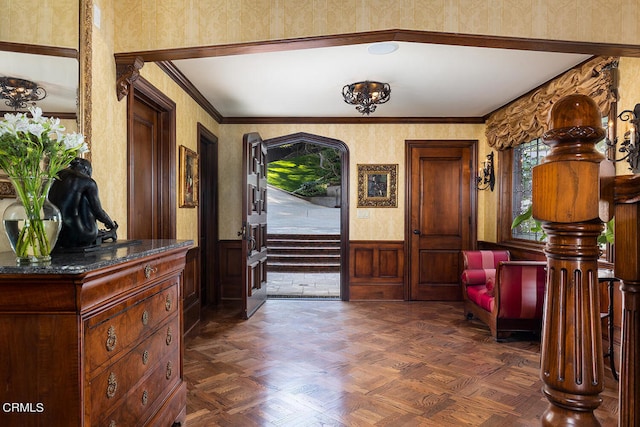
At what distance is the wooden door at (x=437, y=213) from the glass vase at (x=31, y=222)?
189 inches

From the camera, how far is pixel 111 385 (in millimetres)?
1440

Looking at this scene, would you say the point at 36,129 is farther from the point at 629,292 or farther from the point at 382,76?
the point at 382,76

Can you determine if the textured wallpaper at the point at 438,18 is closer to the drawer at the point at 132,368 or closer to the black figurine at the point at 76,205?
the black figurine at the point at 76,205

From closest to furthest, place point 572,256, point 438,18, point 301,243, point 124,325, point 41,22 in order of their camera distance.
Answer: point 572,256, point 124,325, point 41,22, point 438,18, point 301,243

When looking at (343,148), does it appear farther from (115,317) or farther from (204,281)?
(115,317)

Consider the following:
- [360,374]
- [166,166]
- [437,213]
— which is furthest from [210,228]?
[437,213]

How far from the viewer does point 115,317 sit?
1.47 meters

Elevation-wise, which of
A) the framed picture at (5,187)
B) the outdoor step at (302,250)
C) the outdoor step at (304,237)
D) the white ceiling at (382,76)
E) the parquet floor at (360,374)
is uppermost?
the white ceiling at (382,76)

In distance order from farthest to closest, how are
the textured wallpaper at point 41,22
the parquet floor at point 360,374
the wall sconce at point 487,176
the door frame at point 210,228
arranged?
the wall sconce at point 487,176, the door frame at point 210,228, the parquet floor at point 360,374, the textured wallpaper at point 41,22

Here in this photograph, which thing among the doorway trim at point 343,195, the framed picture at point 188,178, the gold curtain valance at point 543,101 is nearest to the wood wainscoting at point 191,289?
the framed picture at point 188,178

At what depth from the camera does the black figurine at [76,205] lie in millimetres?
1623

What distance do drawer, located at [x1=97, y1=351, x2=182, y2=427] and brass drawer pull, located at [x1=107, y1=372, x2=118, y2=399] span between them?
57mm

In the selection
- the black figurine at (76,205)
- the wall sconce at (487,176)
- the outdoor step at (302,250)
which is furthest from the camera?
the outdoor step at (302,250)

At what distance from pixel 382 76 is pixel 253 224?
2.33 meters
